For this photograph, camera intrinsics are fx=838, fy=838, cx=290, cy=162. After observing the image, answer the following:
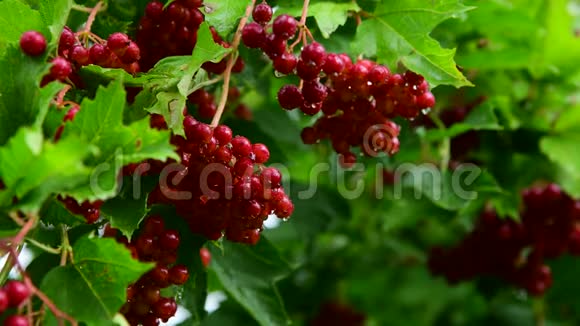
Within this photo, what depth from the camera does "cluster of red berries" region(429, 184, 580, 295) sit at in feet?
6.49

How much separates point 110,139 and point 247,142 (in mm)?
213

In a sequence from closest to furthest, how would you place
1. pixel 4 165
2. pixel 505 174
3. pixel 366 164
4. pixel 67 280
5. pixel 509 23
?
pixel 4 165 < pixel 67 280 < pixel 366 164 < pixel 509 23 < pixel 505 174

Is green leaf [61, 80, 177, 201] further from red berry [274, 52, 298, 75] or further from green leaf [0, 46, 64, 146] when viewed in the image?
red berry [274, 52, 298, 75]

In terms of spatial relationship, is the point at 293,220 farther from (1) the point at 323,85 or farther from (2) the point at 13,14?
(2) the point at 13,14

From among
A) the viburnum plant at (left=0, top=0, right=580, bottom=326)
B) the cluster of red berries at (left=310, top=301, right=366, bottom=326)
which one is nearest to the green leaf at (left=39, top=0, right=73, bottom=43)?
the viburnum plant at (left=0, top=0, right=580, bottom=326)

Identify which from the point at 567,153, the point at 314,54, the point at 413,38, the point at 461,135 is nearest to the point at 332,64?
the point at 314,54

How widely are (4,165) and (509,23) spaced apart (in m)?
1.31

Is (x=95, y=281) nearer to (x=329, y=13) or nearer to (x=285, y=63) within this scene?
(x=285, y=63)

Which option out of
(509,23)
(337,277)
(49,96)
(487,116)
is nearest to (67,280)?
(49,96)

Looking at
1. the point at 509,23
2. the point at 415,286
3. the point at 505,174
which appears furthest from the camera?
the point at 415,286

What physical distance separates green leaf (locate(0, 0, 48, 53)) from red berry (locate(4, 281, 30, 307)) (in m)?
0.37

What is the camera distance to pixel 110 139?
1.01 meters

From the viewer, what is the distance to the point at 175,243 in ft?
3.78

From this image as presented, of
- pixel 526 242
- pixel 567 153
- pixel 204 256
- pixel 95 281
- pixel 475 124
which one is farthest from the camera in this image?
pixel 526 242
